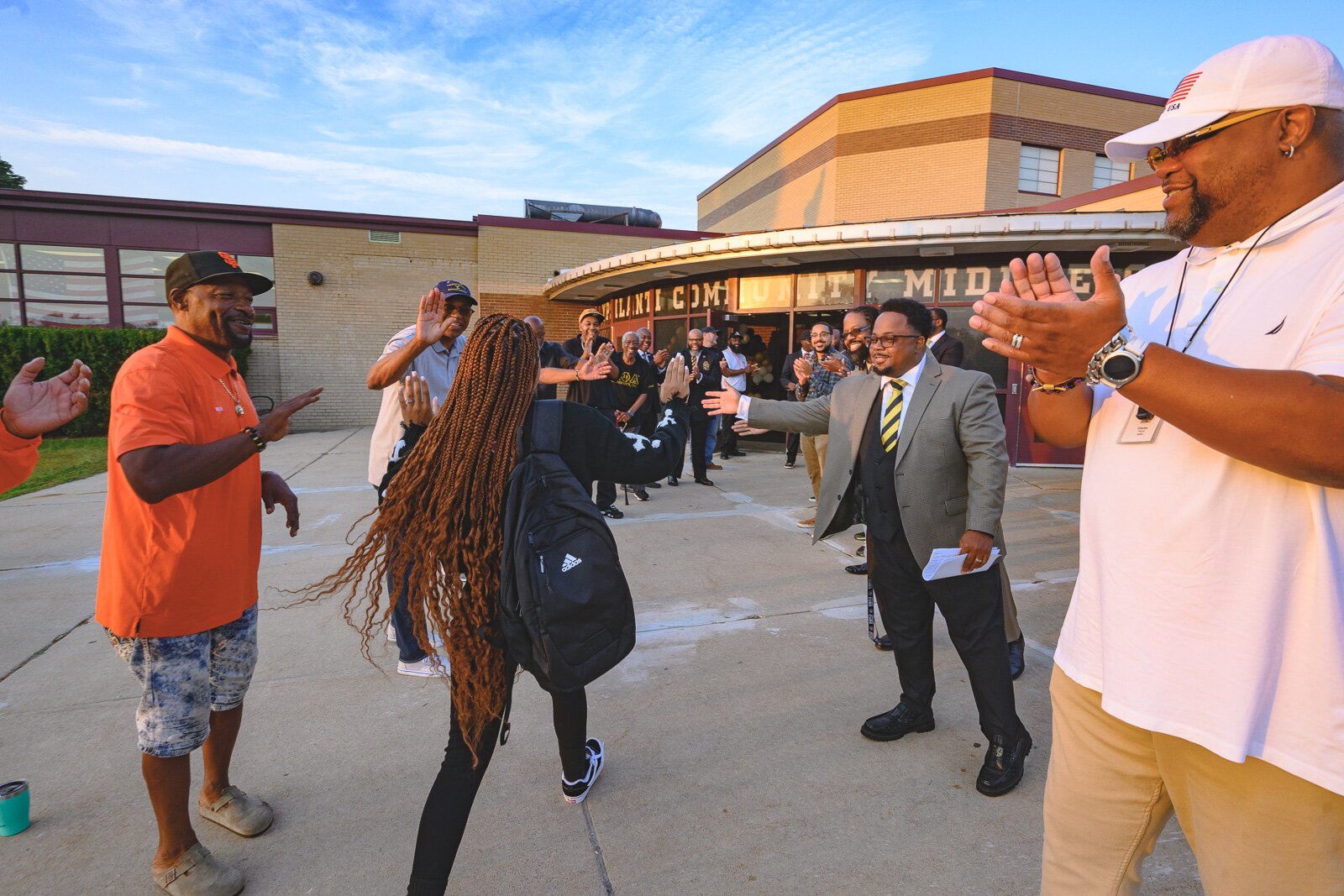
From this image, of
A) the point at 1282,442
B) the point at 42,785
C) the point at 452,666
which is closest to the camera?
the point at 1282,442

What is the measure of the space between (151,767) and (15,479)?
1.02 m

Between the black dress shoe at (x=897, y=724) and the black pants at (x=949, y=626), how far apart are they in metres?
0.04

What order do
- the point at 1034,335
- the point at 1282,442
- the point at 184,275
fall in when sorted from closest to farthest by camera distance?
1. the point at 1282,442
2. the point at 1034,335
3. the point at 184,275

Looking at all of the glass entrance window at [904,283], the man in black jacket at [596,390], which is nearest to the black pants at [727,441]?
the glass entrance window at [904,283]

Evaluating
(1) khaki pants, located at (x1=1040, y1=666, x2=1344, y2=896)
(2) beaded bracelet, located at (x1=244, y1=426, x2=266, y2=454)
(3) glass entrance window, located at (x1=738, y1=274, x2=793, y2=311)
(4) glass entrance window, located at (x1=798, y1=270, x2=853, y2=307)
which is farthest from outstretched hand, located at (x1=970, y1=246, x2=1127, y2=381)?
(3) glass entrance window, located at (x1=738, y1=274, x2=793, y2=311)

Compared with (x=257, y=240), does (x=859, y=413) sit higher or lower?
lower

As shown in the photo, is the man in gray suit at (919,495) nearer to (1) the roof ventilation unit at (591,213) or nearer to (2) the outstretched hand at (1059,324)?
(2) the outstretched hand at (1059,324)

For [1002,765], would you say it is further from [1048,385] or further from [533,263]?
[533,263]

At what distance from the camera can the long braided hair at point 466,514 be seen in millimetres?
1994

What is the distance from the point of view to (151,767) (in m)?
2.12

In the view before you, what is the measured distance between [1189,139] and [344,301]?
18.4 m

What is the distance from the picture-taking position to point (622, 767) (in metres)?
2.88

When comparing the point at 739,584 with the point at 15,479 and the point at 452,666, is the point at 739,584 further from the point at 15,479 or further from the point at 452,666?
the point at 15,479

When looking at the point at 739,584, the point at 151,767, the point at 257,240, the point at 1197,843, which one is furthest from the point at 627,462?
the point at 257,240
